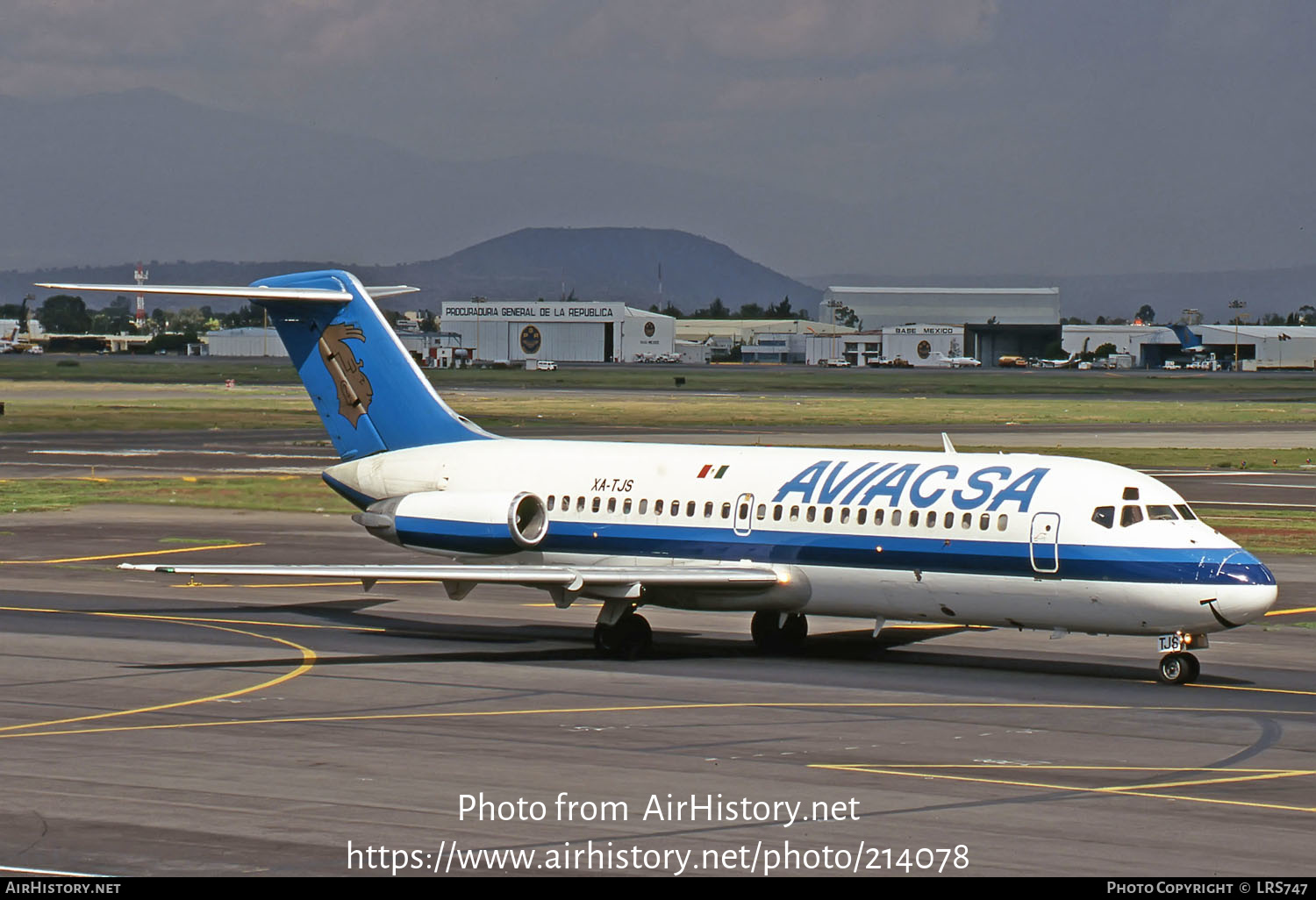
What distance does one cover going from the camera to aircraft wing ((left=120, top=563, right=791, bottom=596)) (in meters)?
30.1

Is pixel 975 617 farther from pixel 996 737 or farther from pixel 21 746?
pixel 21 746

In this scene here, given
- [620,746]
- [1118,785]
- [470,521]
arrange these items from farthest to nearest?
[470,521] < [620,746] < [1118,785]

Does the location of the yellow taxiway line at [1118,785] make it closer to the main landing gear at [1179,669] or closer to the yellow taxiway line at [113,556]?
the main landing gear at [1179,669]

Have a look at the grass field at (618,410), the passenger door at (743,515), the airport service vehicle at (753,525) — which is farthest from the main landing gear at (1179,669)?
the grass field at (618,410)

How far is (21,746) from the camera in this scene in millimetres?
22875

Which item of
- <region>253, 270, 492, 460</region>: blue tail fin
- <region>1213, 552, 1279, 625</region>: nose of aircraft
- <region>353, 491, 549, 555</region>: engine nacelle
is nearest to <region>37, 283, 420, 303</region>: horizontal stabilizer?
<region>253, 270, 492, 460</region>: blue tail fin

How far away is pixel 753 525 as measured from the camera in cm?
3119

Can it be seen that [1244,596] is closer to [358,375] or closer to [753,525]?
[753,525]

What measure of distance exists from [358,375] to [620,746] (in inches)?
604

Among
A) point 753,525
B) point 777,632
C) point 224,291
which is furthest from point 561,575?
point 224,291

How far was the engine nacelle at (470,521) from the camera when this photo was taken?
3288 centimetres

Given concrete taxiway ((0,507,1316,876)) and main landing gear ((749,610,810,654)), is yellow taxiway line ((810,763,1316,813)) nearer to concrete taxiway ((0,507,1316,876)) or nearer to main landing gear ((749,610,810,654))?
concrete taxiway ((0,507,1316,876))

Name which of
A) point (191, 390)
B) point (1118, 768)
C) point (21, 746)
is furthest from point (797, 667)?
point (191, 390)

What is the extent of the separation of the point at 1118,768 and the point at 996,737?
2.33 meters
